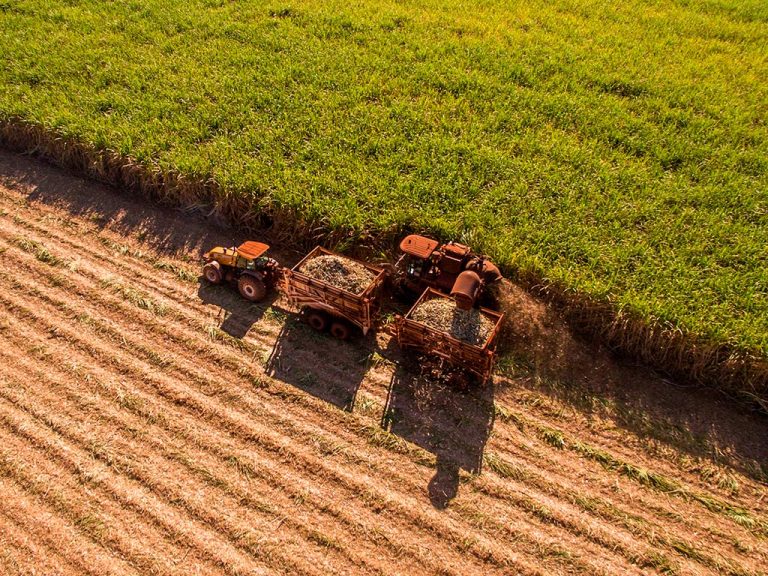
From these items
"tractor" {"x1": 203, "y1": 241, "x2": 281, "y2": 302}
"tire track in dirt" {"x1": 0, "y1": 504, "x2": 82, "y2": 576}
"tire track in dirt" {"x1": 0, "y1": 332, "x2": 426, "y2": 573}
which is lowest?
"tire track in dirt" {"x1": 0, "y1": 504, "x2": 82, "y2": 576}

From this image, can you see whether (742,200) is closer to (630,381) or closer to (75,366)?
(630,381)

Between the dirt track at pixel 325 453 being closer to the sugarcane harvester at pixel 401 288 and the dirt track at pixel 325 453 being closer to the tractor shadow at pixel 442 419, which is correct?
the tractor shadow at pixel 442 419

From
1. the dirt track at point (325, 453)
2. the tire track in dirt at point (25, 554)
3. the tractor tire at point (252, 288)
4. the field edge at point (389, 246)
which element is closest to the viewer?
the tire track in dirt at point (25, 554)

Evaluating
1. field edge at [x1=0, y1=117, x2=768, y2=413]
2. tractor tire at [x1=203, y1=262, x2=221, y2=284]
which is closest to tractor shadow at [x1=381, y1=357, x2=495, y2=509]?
field edge at [x1=0, y1=117, x2=768, y2=413]

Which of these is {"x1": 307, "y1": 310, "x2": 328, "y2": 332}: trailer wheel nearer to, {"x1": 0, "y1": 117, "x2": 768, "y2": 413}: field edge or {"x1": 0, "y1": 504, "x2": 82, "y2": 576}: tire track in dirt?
{"x1": 0, "y1": 117, "x2": 768, "y2": 413}: field edge

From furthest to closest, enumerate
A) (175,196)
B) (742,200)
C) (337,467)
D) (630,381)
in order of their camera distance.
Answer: (175,196) < (742,200) < (630,381) < (337,467)

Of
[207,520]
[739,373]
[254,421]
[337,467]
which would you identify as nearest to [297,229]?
[254,421]

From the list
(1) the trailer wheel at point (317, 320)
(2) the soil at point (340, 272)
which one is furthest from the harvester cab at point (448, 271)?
(1) the trailer wheel at point (317, 320)
